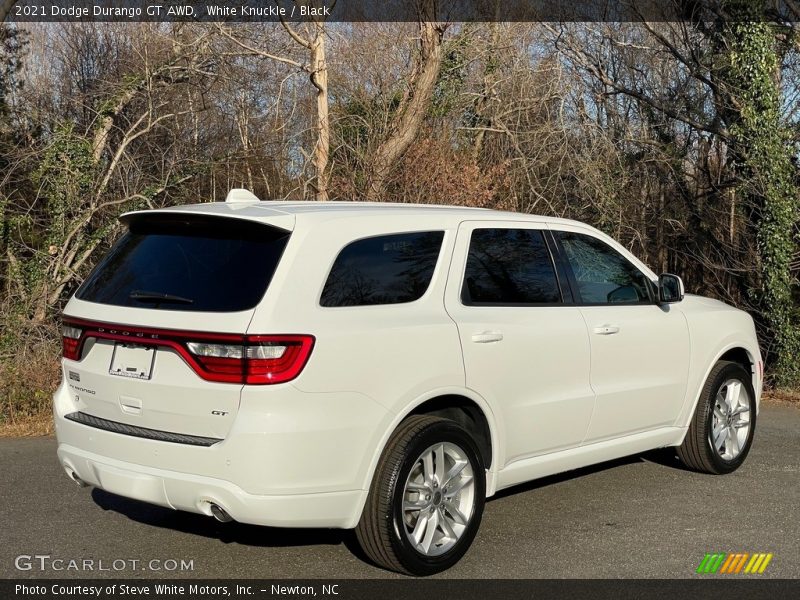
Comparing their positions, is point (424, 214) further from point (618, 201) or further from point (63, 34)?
point (63, 34)

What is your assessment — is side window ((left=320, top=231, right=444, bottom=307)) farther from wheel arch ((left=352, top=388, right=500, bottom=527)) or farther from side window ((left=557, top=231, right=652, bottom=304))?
side window ((left=557, top=231, right=652, bottom=304))

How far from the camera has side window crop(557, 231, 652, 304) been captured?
238 inches

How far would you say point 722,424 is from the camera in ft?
22.9

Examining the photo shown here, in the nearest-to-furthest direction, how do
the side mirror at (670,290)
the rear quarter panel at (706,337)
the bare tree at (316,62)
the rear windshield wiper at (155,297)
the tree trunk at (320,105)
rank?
the rear windshield wiper at (155,297), the side mirror at (670,290), the rear quarter panel at (706,337), the tree trunk at (320,105), the bare tree at (316,62)

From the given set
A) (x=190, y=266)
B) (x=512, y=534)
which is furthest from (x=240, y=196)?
(x=512, y=534)

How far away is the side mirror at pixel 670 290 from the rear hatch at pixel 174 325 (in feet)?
9.74

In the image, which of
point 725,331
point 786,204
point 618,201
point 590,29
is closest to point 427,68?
point 590,29

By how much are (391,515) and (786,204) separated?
9.29 m

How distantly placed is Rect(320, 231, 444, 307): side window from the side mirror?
1.96m

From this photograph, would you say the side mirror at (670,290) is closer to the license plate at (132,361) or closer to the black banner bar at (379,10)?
the license plate at (132,361)

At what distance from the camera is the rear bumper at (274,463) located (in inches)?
167

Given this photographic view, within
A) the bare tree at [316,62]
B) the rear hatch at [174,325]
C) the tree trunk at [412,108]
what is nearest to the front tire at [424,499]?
the rear hatch at [174,325]

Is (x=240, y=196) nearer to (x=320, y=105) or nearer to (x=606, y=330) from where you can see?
(x=606, y=330)
